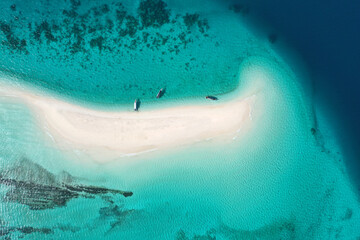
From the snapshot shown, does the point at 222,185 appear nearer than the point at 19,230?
No

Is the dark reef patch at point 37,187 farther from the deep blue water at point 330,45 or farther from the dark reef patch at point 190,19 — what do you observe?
the deep blue water at point 330,45

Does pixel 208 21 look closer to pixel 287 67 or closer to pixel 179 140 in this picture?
pixel 287 67

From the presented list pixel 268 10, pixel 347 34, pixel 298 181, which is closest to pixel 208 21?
pixel 268 10

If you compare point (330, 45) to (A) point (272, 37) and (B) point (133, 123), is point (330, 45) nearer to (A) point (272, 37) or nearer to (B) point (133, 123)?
(A) point (272, 37)

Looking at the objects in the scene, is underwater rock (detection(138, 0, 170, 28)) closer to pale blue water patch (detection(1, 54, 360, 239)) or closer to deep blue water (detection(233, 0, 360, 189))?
deep blue water (detection(233, 0, 360, 189))

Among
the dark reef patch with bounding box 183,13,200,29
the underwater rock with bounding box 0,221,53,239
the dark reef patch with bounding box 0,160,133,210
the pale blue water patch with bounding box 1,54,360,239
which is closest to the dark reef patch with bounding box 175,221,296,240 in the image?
the pale blue water patch with bounding box 1,54,360,239

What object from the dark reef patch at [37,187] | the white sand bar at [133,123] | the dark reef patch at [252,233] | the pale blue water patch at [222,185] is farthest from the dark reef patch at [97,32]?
the dark reef patch at [252,233]

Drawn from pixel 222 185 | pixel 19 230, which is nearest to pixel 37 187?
pixel 19 230
